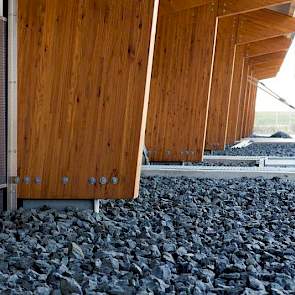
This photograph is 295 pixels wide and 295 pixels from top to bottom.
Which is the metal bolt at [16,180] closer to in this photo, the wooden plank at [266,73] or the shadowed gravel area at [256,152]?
the shadowed gravel area at [256,152]

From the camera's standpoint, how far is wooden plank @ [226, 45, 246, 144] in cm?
1889

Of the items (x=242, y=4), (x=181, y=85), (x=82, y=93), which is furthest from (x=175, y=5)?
(x=82, y=93)

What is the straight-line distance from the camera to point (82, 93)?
5.28 metres

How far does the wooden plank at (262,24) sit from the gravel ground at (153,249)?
992cm

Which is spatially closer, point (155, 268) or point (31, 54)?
point (155, 268)

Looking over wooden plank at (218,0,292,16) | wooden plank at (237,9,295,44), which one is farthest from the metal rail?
wooden plank at (218,0,292,16)

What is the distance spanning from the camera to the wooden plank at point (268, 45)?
842 inches

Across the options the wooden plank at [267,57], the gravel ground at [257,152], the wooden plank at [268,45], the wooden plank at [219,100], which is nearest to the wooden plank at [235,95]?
the wooden plank at [268,45]

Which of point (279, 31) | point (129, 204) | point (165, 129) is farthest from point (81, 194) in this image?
point (279, 31)

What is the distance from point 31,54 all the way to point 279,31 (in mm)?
11721

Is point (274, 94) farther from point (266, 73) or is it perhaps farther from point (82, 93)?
point (82, 93)

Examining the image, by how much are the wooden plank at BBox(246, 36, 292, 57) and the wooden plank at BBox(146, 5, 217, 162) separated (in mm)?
11221

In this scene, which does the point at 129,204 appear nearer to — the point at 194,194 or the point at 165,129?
the point at 194,194

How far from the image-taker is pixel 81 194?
5.32 metres
